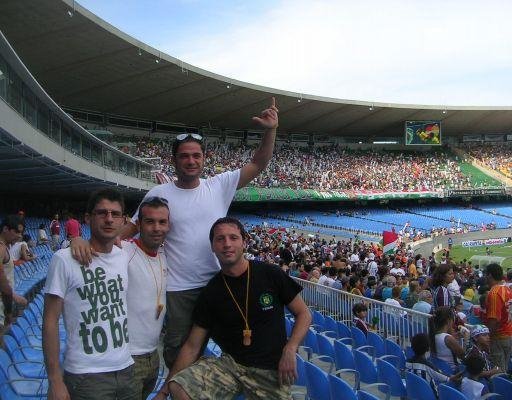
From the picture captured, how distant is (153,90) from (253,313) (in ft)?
115

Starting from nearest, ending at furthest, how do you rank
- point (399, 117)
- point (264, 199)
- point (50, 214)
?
point (50, 214)
point (264, 199)
point (399, 117)

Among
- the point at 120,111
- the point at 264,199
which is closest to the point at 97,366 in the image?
the point at 264,199

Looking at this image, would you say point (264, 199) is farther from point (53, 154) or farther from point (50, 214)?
point (53, 154)

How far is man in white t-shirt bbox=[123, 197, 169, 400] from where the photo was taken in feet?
9.91

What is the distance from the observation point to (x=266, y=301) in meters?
2.95

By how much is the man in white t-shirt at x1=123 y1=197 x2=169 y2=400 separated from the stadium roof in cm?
2189

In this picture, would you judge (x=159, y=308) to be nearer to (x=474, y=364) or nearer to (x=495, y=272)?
(x=474, y=364)

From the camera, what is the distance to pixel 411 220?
133 feet

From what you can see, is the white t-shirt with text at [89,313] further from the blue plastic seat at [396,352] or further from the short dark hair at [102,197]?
the blue plastic seat at [396,352]

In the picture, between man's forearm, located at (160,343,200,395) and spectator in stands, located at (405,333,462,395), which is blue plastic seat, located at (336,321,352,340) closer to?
spectator in stands, located at (405,333,462,395)

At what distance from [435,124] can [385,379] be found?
1971 inches

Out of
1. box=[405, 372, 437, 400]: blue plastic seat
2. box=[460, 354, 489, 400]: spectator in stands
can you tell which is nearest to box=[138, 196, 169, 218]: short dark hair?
box=[405, 372, 437, 400]: blue plastic seat

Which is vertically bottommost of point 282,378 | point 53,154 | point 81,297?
point 282,378

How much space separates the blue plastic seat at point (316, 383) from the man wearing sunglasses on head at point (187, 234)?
1.71 meters
